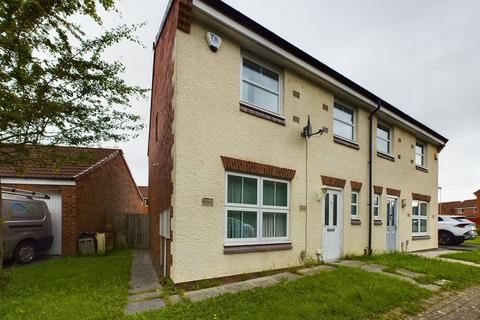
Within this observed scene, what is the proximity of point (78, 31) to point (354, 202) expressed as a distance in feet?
30.8

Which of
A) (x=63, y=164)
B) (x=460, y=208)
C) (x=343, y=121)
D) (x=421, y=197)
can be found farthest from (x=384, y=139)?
(x=460, y=208)

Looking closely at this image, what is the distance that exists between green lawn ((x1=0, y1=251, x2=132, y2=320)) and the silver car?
1.12 metres

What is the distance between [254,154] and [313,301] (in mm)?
3414

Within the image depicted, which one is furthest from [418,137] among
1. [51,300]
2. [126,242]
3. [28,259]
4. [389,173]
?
[28,259]

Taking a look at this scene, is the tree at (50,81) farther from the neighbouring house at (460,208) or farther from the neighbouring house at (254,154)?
the neighbouring house at (460,208)

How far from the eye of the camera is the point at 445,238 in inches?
692

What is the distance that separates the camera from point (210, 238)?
6.21m

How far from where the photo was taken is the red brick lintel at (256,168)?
263 inches

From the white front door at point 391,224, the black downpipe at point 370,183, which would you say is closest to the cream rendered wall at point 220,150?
the black downpipe at point 370,183

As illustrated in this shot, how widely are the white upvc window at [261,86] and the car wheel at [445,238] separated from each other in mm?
15411

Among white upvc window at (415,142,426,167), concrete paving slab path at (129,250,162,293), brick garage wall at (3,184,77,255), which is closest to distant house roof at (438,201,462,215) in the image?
white upvc window at (415,142,426,167)

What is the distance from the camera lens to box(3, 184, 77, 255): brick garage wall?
11.1m

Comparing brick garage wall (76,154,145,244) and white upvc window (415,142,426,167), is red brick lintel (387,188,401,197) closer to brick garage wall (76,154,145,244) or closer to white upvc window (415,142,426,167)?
white upvc window (415,142,426,167)

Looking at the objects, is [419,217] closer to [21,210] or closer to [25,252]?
[25,252]
